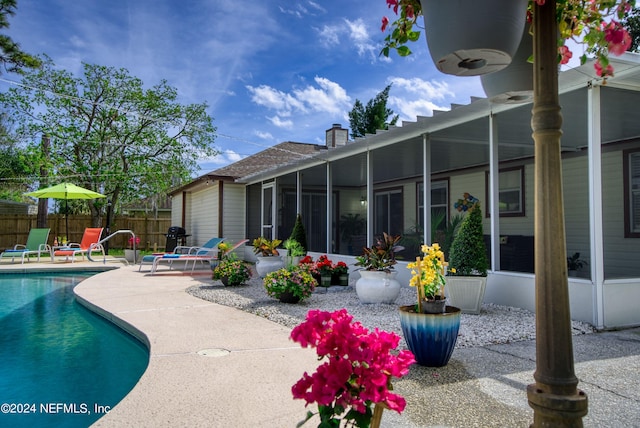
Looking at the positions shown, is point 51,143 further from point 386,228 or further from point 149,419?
point 149,419

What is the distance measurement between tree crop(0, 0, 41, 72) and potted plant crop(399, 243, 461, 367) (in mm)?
19448

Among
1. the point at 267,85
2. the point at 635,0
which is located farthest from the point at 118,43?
the point at 635,0

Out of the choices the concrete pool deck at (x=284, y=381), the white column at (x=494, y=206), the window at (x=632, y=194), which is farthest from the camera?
the window at (x=632, y=194)

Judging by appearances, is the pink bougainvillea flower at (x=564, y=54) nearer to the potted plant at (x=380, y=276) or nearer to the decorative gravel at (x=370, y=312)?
the decorative gravel at (x=370, y=312)

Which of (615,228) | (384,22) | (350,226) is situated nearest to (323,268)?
(615,228)

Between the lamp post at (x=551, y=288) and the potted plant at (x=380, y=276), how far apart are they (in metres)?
4.72

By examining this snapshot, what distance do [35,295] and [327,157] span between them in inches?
247

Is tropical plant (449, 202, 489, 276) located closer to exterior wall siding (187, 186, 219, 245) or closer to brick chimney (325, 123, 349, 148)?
brick chimney (325, 123, 349, 148)

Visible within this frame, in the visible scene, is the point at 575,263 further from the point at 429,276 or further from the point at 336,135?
the point at 336,135

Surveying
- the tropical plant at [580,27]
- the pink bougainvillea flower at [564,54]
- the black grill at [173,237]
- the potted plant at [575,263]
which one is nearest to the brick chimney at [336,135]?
the black grill at [173,237]

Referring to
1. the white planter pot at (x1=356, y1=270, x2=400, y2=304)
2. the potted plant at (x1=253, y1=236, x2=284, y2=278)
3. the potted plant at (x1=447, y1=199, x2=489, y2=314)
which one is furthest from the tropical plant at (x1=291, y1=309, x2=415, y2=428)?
the potted plant at (x1=253, y1=236, x2=284, y2=278)

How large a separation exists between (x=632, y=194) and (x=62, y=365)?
860 cm

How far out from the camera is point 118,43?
15.5m

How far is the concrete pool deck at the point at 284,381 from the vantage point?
2365 mm
